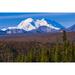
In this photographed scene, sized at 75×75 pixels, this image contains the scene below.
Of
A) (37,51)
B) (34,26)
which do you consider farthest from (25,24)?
(37,51)

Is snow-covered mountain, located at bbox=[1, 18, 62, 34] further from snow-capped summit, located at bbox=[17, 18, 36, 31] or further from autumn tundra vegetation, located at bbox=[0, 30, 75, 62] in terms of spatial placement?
autumn tundra vegetation, located at bbox=[0, 30, 75, 62]

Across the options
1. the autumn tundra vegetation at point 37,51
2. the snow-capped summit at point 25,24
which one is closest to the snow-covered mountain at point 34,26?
the snow-capped summit at point 25,24

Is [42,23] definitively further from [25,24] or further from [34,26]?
[25,24]
